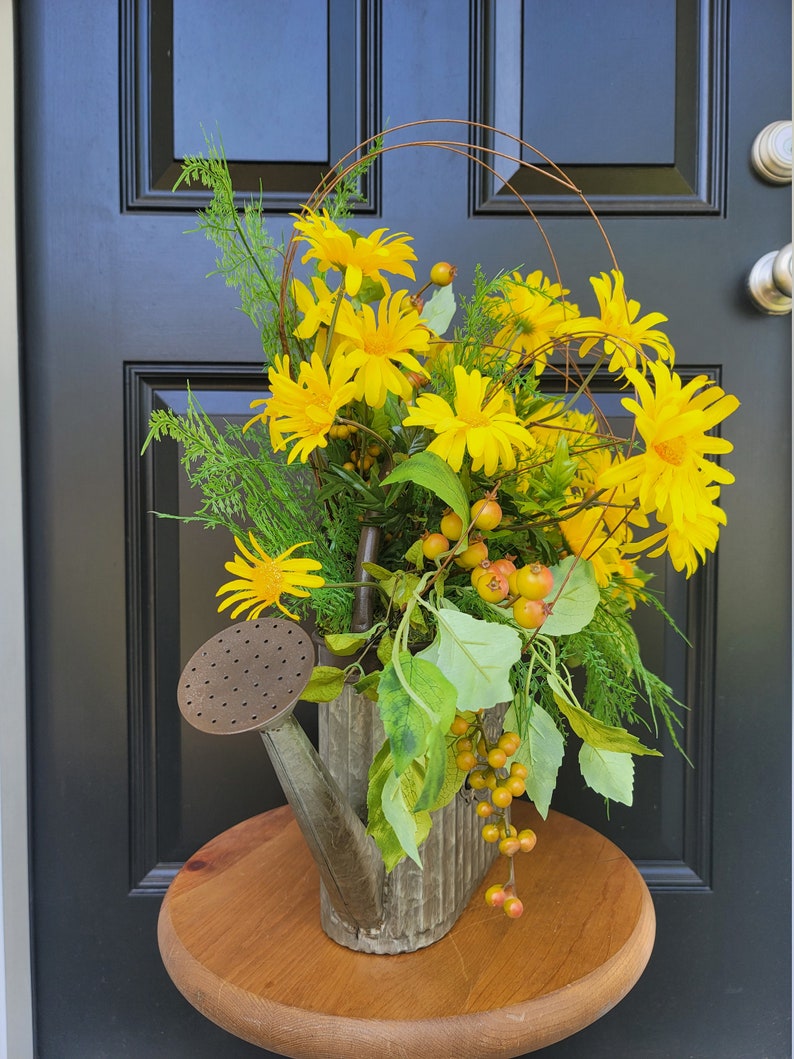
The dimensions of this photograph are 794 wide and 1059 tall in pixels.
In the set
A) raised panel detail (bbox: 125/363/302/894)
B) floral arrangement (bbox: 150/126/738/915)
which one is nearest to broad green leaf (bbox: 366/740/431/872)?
floral arrangement (bbox: 150/126/738/915)

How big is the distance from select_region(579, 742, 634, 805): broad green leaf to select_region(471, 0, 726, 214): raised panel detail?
56 centimetres

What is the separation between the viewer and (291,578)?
374 mm

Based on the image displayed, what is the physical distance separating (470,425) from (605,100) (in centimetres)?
55

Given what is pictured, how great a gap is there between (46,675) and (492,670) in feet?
1.92

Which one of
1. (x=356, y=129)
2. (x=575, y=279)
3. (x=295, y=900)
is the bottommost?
(x=295, y=900)

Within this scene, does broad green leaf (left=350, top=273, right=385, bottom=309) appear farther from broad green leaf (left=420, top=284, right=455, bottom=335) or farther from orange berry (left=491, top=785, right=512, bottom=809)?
orange berry (left=491, top=785, right=512, bottom=809)

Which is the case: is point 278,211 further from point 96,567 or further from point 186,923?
point 186,923

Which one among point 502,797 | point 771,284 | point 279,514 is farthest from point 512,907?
point 771,284

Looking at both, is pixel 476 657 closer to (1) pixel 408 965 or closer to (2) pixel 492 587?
(2) pixel 492 587

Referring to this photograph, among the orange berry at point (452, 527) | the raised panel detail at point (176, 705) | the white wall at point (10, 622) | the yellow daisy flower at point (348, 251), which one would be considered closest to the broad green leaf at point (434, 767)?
the orange berry at point (452, 527)

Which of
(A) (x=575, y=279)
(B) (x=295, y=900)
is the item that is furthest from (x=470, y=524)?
(A) (x=575, y=279)

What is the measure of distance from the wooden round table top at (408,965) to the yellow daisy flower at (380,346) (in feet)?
1.15

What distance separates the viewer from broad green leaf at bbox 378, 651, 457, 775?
308mm

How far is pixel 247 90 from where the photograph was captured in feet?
2.31
